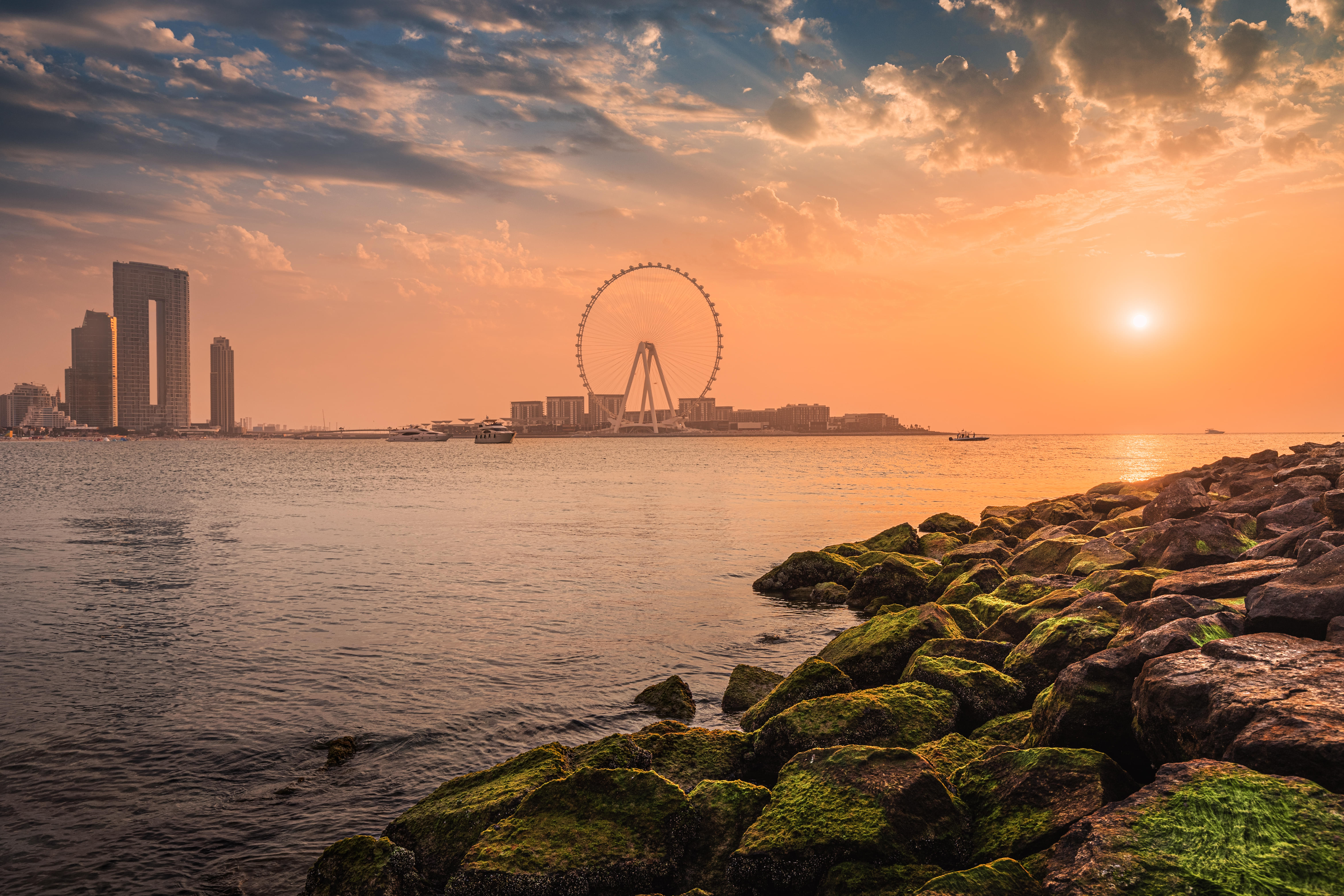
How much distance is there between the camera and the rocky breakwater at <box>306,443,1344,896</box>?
487cm

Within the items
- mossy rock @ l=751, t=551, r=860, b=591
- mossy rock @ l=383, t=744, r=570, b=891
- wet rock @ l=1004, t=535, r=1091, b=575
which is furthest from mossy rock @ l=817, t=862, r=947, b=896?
mossy rock @ l=751, t=551, r=860, b=591

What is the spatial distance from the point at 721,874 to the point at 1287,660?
196 inches

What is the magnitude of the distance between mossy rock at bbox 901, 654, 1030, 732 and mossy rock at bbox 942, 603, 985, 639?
9.71 feet

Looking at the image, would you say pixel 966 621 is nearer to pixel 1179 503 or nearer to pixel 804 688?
pixel 804 688

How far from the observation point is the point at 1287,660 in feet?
20.2

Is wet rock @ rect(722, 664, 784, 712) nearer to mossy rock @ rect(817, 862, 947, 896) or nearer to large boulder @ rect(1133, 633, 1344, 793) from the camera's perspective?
mossy rock @ rect(817, 862, 947, 896)

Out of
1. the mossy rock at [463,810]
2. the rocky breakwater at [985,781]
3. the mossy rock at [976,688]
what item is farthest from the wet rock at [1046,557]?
the mossy rock at [463,810]

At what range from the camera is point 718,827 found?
6.49 metres

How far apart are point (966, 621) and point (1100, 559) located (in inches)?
150

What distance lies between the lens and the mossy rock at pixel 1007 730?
777 centimetres

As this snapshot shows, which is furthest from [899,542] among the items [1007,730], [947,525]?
[1007,730]

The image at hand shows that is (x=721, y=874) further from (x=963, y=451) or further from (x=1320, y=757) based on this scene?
(x=963, y=451)

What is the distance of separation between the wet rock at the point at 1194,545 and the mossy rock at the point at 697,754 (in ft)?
28.7

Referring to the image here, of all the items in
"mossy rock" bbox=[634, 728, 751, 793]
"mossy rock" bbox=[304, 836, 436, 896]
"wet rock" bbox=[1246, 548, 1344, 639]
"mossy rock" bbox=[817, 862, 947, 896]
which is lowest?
"mossy rock" bbox=[304, 836, 436, 896]
